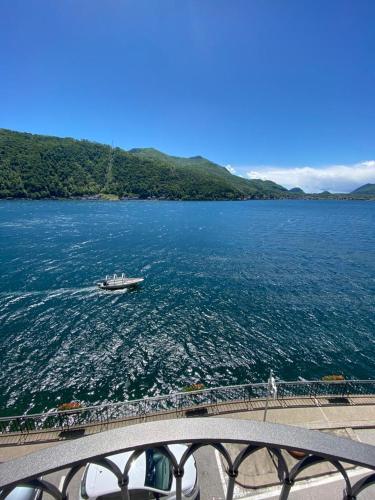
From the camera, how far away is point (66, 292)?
46188 millimetres

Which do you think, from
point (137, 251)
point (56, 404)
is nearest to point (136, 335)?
point (56, 404)

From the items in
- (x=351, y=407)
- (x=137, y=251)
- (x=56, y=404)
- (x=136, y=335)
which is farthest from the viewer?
(x=137, y=251)

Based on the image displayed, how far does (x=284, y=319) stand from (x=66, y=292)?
35.1m

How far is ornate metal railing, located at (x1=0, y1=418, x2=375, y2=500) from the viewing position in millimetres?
2646

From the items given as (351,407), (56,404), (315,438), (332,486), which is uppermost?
(315,438)

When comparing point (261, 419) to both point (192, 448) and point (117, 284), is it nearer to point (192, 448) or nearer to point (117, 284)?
point (192, 448)

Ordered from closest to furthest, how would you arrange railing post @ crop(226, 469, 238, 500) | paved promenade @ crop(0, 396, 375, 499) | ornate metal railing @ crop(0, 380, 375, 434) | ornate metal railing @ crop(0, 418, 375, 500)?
1. ornate metal railing @ crop(0, 418, 375, 500)
2. railing post @ crop(226, 469, 238, 500)
3. paved promenade @ crop(0, 396, 375, 499)
4. ornate metal railing @ crop(0, 380, 375, 434)

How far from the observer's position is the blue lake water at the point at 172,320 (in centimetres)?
2762

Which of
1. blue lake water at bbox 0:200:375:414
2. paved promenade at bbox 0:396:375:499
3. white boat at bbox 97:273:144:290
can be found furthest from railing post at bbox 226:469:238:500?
white boat at bbox 97:273:144:290

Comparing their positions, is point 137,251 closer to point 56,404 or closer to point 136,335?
point 136,335

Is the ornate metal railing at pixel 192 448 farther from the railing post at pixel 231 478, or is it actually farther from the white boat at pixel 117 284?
the white boat at pixel 117 284

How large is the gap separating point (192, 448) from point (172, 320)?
118 ft

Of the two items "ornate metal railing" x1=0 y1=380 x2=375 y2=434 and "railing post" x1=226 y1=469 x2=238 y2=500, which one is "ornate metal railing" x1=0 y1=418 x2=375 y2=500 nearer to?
"railing post" x1=226 y1=469 x2=238 y2=500

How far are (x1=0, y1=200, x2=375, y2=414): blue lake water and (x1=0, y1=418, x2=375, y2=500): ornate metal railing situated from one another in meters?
25.4
